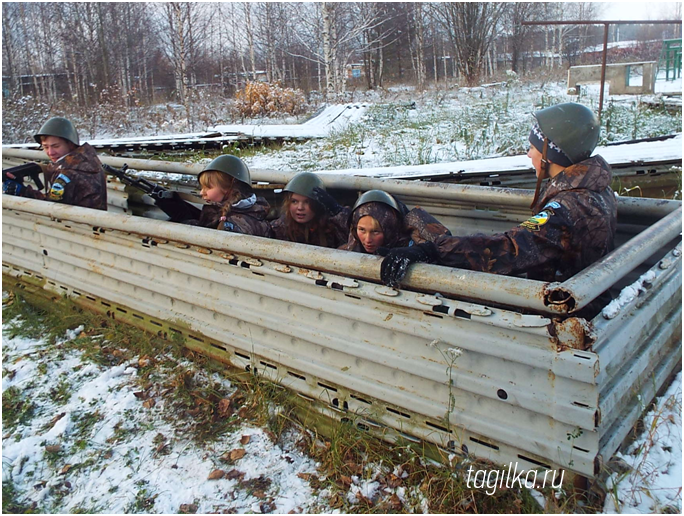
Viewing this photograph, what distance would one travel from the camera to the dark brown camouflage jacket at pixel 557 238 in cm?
257

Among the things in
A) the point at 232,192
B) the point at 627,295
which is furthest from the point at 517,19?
the point at 627,295

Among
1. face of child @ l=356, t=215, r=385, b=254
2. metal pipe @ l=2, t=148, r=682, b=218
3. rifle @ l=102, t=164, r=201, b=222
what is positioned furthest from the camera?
rifle @ l=102, t=164, r=201, b=222

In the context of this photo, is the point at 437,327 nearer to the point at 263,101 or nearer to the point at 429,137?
the point at 429,137

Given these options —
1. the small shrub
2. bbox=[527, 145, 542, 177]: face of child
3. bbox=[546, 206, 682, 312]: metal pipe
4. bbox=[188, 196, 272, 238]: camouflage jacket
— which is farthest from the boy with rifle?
the small shrub

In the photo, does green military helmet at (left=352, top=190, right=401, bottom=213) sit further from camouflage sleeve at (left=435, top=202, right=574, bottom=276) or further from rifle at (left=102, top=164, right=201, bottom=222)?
rifle at (left=102, top=164, right=201, bottom=222)

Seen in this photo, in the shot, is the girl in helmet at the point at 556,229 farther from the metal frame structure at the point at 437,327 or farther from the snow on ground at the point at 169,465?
the snow on ground at the point at 169,465

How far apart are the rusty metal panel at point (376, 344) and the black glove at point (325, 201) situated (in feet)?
3.10

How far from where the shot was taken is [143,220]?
3557 mm

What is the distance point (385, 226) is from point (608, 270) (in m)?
1.29

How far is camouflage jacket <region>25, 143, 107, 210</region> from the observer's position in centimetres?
462

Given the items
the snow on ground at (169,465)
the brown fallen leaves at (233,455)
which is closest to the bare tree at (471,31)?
the snow on ground at (169,465)

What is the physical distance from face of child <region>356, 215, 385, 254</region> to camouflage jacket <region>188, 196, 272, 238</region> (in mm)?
839

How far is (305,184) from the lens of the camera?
12.8 ft

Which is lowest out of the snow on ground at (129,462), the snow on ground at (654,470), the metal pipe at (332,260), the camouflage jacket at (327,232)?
the snow on ground at (129,462)
